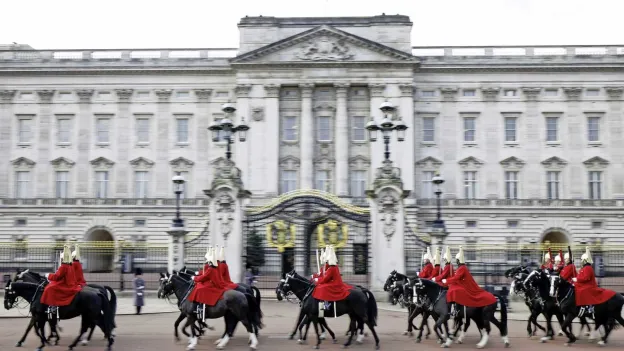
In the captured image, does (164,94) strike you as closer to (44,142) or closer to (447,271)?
(44,142)

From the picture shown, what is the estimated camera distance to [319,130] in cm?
5675

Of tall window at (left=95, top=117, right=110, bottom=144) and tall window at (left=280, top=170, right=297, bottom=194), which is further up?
tall window at (left=95, top=117, right=110, bottom=144)

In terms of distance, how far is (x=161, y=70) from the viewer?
57906 millimetres

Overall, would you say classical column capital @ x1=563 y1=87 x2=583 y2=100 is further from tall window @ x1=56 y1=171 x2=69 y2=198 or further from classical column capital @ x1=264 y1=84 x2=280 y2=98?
tall window @ x1=56 y1=171 x2=69 y2=198

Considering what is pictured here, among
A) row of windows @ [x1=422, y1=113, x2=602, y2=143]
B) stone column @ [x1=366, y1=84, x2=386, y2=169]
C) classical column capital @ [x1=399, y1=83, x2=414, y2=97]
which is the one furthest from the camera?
row of windows @ [x1=422, y1=113, x2=602, y2=143]

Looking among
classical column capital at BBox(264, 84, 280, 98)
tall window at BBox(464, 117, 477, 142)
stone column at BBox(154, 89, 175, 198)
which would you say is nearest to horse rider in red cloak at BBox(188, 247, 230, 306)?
classical column capital at BBox(264, 84, 280, 98)

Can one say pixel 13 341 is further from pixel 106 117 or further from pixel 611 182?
pixel 611 182

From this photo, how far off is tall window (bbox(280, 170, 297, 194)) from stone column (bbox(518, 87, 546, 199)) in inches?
743

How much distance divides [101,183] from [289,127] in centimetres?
1670

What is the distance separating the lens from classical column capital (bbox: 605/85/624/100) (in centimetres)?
5638

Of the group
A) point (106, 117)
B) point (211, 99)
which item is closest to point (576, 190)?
point (211, 99)

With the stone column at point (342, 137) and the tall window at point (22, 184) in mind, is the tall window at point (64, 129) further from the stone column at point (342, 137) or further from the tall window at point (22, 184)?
the stone column at point (342, 137)

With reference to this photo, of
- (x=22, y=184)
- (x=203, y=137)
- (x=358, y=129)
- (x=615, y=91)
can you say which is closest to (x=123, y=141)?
(x=203, y=137)

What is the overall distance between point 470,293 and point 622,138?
44.6m
